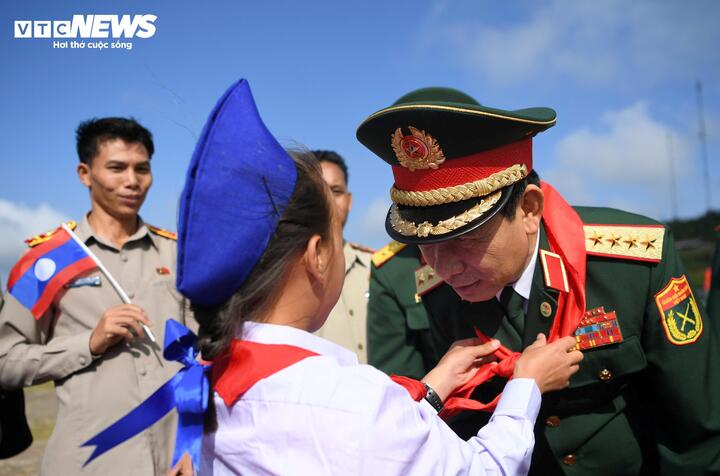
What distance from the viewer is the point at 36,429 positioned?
836 centimetres

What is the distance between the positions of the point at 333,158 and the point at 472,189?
316cm

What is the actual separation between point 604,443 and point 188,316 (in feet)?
8.60

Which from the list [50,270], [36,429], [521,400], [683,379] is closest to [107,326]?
[50,270]

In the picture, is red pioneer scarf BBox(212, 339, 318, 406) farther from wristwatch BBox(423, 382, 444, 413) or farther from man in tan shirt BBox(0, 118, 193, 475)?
man in tan shirt BBox(0, 118, 193, 475)

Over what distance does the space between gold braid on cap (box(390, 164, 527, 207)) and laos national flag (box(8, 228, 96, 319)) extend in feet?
7.85

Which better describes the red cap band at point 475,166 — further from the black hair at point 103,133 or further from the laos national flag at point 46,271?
the black hair at point 103,133

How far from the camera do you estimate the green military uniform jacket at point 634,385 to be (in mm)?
2229

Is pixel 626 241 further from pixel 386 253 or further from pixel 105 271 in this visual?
pixel 105 271

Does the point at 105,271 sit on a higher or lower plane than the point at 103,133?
lower

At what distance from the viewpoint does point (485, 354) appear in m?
2.23

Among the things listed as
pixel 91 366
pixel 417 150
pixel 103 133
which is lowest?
pixel 91 366

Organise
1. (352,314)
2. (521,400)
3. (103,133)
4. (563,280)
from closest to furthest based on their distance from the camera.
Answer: (521,400) < (563,280) < (103,133) < (352,314)

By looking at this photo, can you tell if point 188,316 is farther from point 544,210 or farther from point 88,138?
point 544,210

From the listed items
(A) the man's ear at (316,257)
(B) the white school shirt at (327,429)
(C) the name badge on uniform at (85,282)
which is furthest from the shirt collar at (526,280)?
(C) the name badge on uniform at (85,282)
